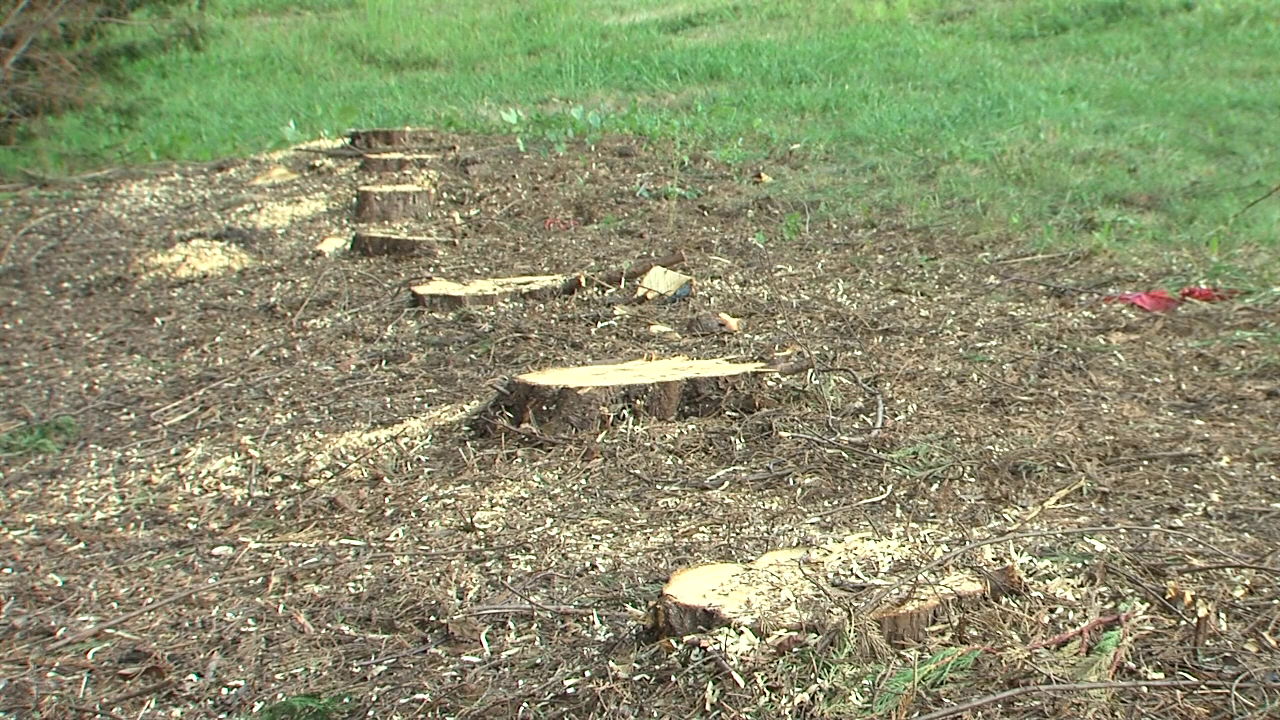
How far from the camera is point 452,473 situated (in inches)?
144

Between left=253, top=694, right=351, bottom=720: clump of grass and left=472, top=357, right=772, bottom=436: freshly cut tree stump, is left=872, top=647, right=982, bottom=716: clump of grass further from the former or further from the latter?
left=472, top=357, right=772, bottom=436: freshly cut tree stump

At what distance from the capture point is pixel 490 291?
16.7ft

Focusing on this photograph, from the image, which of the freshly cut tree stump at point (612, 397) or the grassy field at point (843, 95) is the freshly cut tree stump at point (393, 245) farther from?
the freshly cut tree stump at point (612, 397)

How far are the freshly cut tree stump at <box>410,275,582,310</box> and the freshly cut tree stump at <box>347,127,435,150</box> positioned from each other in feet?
9.05

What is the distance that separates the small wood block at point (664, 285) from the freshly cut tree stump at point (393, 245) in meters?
1.19

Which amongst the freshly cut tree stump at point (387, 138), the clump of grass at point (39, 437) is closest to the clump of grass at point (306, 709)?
the clump of grass at point (39, 437)

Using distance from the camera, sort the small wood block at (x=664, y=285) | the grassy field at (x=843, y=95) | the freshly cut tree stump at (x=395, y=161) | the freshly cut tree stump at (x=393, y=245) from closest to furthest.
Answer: the small wood block at (x=664, y=285), the freshly cut tree stump at (x=393, y=245), the grassy field at (x=843, y=95), the freshly cut tree stump at (x=395, y=161)

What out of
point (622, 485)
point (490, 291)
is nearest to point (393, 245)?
point (490, 291)

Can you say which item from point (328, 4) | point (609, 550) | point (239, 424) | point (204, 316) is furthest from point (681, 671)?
point (328, 4)

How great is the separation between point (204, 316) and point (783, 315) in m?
2.37

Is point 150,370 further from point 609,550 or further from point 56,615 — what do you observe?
point 609,550

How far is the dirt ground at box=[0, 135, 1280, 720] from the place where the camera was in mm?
2580

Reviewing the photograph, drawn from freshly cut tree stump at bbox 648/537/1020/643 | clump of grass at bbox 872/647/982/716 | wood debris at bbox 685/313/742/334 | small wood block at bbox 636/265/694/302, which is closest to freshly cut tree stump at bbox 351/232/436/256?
small wood block at bbox 636/265/694/302

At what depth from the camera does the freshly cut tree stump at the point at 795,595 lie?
2584mm
